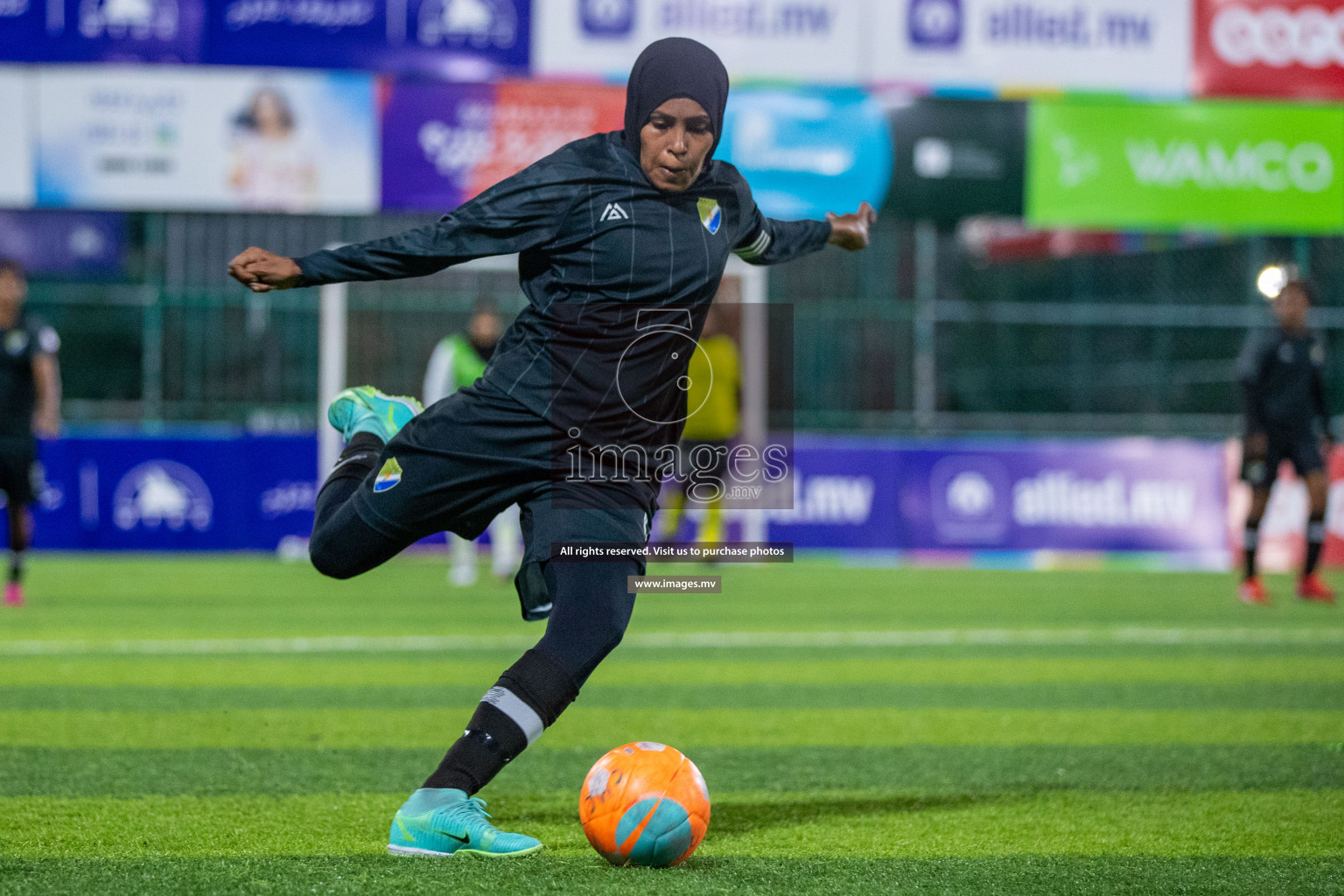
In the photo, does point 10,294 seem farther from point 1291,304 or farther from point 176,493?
point 1291,304

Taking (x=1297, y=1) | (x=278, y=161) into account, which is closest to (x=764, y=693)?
(x=278, y=161)

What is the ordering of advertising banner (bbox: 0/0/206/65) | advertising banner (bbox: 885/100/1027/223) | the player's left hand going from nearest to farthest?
1. the player's left hand
2. advertising banner (bbox: 0/0/206/65)
3. advertising banner (bbox: 885/100/1027/223)

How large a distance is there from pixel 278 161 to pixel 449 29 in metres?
2.14

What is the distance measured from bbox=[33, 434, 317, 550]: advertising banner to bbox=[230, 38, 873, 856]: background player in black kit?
12.1 meters

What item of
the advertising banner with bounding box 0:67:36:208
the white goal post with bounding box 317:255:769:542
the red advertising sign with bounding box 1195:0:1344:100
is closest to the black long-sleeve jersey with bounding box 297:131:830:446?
the white goal post with bounding box 317:255:769:542

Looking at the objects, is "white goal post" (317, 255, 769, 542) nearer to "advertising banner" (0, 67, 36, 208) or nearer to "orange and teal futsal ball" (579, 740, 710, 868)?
"advertising banner" (0, 67, 36, 208)

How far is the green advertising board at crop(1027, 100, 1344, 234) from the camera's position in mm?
16734

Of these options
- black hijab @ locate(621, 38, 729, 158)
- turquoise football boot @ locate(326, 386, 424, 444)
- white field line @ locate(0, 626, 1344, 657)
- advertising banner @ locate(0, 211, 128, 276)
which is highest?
advertising banner @ locate(0, 211, 128, 276)

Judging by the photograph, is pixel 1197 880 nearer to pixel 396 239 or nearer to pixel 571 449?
pixel 571 449

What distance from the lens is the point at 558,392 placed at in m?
3.96

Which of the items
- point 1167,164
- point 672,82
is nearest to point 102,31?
point 1167,164

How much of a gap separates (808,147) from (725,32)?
1405 millimetres

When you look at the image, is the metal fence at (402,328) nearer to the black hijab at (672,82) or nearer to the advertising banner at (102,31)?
the advertising banner at (102,31)

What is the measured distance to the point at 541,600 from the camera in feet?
13.2
